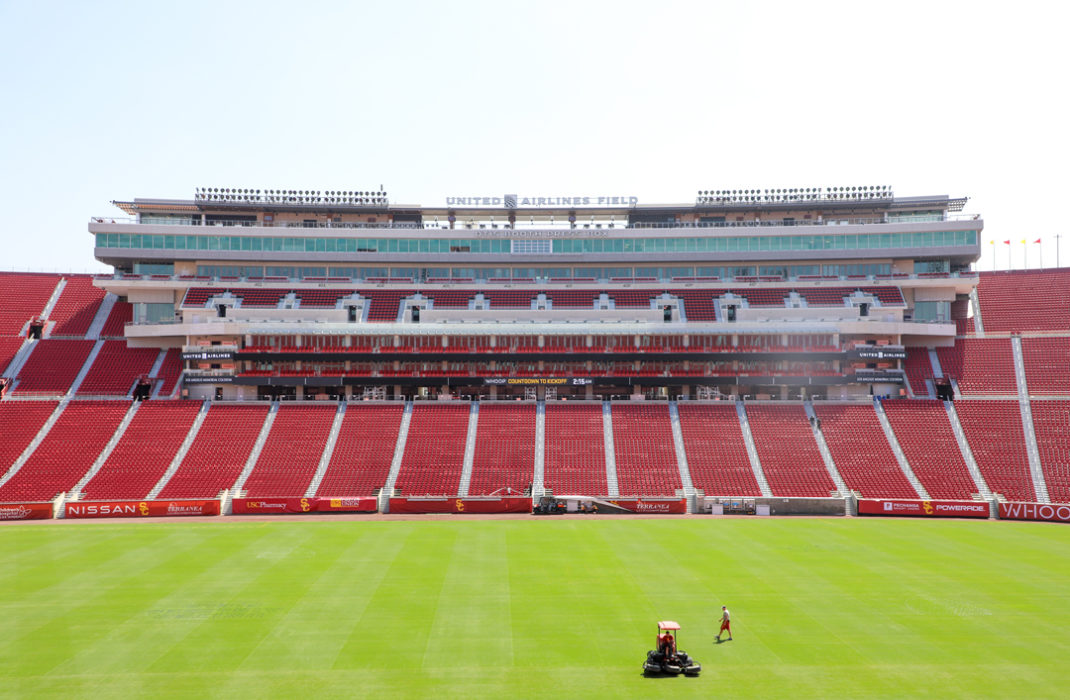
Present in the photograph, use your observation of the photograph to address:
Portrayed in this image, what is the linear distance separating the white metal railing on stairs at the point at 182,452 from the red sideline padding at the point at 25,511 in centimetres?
623

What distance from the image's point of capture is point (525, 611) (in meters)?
29.5

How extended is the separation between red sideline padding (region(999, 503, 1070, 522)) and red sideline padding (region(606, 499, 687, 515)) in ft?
71.0

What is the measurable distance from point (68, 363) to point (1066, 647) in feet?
261

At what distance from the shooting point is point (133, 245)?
76.2 metres

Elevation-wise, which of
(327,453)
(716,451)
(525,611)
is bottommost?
(525,611)

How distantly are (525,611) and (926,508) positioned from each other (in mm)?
35001

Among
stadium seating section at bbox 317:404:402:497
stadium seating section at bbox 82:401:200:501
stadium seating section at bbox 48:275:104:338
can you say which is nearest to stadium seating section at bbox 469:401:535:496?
stadium seating section at bbox 317:404:402:497

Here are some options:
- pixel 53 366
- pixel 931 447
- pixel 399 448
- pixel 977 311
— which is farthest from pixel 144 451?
pixel 977 311

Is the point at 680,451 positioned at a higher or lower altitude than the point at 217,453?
higher

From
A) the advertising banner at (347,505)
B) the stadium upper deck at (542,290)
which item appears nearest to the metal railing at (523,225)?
the stadium upper deck at (542,290)

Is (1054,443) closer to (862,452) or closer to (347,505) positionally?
(862,452)

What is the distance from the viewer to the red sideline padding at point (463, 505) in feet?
174

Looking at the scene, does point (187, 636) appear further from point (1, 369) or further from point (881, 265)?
point (881, 265)

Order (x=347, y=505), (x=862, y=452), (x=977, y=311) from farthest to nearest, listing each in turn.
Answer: (x=977, y=311)
(x=862, y=452)
(x=347, y=505)
